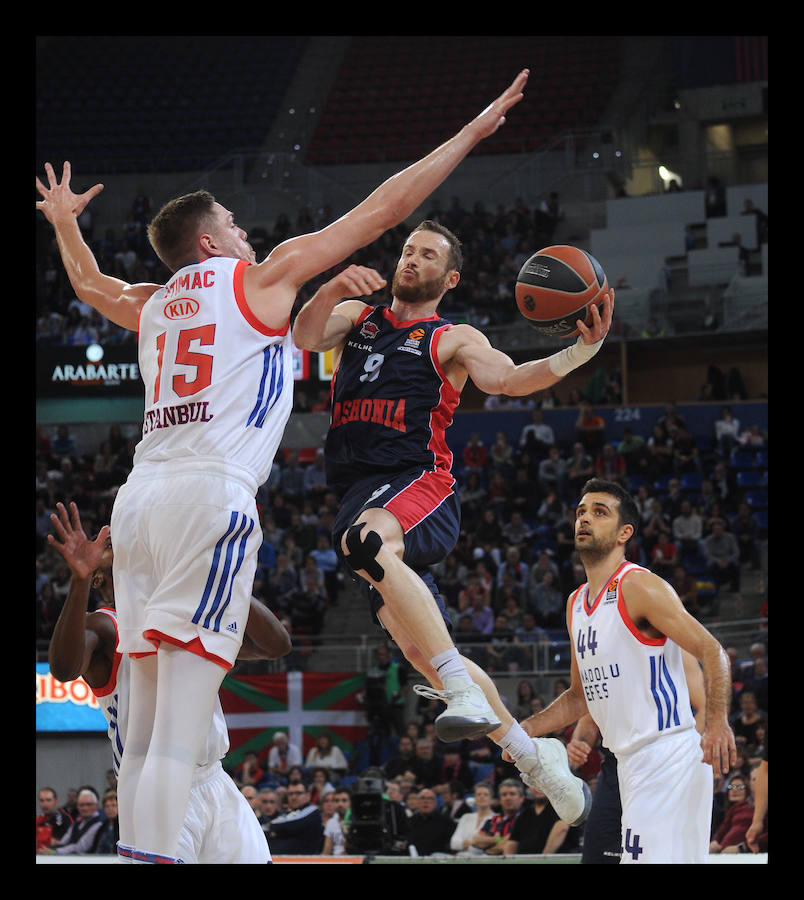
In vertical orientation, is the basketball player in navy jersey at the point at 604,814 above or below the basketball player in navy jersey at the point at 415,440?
below

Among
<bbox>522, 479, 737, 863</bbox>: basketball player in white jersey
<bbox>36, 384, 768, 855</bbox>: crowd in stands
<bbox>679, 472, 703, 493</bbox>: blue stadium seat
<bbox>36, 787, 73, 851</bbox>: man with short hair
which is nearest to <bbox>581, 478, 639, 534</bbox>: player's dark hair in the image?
<bbox>522, 479, 737, 863</bbox>: basketball player in white jersey

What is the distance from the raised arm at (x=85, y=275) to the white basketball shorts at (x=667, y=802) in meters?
3.38

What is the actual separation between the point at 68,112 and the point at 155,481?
26389mm

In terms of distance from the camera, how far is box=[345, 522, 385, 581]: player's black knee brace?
17.2 feet

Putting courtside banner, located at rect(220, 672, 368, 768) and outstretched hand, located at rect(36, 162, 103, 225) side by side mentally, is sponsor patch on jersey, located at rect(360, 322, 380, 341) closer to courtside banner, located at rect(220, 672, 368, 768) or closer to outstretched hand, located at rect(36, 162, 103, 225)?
outstretched hand, located at rect(36, 162, 103, 225)

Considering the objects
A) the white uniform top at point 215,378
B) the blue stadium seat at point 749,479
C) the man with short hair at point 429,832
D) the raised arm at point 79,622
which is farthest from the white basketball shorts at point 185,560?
the blue stadium seat at point 749,479

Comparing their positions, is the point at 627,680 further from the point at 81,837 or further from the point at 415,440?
the point at 81,837

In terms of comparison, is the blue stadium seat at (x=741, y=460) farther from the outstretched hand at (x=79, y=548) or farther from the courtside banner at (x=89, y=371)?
the outstretched hand at (x=79, y=548)

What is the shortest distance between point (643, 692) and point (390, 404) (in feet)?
6.64

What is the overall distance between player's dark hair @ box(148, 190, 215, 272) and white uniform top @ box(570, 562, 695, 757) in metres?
2.99

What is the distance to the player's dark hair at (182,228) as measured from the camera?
4.85m

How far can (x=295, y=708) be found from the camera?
14656 mm

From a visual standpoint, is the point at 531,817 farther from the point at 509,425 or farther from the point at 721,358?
the point at 721,358

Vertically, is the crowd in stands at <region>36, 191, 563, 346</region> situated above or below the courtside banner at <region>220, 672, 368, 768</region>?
above
